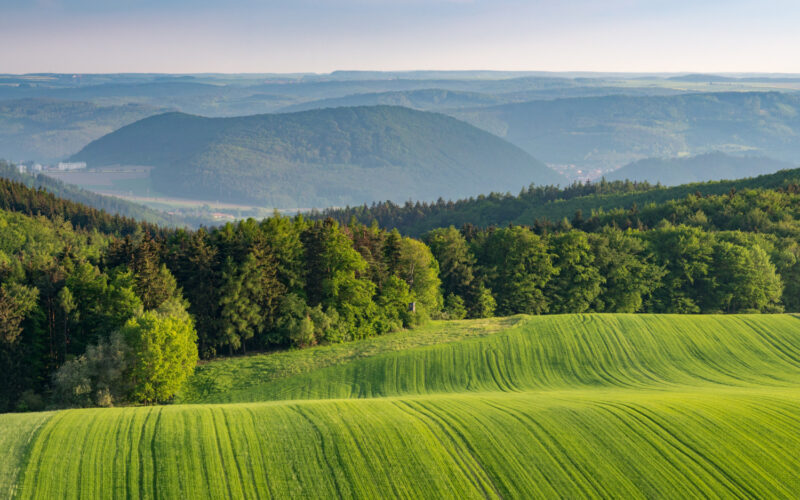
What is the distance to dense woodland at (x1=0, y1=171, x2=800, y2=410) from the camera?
173 feet

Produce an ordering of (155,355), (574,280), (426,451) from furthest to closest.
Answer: (574,280) < (155,355) < (426,451)

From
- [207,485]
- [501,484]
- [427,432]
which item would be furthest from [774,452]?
[207,485]

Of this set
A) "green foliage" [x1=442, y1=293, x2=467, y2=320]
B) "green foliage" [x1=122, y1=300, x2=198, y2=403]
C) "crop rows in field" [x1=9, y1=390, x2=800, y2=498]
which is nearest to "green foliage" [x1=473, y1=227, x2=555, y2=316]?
"green foliage" [x1=442, y1=293, x2=467, y2=320]

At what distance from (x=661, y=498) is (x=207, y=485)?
2183 cm

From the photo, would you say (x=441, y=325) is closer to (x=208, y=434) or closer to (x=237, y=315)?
(x=237, y=315)

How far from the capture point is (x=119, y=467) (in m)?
31.9

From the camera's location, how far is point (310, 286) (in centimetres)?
7369

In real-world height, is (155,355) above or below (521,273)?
above

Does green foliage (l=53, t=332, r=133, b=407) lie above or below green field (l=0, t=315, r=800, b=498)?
below

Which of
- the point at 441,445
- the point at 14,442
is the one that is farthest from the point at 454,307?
the point at 14,442

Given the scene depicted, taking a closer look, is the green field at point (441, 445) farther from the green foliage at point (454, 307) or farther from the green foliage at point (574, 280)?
the green foliage at point (574, 280)

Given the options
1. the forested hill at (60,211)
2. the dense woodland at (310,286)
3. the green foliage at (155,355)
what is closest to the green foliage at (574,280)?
the dense woodland at (310,286)

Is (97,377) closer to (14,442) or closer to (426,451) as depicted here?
(14,442)

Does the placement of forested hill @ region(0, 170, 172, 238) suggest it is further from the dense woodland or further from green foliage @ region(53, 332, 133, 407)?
green foliage @ region(53, 332, 133, 407)
